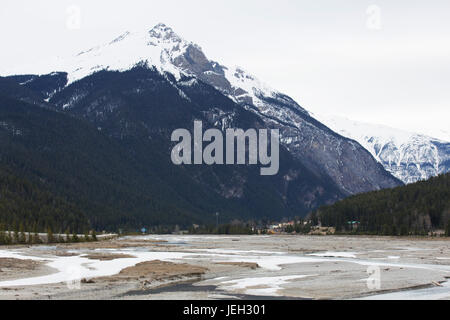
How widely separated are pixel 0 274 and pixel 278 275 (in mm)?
27617

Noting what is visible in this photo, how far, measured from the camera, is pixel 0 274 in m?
71.5

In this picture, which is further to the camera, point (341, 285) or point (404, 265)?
point (404, 265)

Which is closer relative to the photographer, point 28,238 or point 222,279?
point 222,279

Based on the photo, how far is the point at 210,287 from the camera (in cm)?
6166

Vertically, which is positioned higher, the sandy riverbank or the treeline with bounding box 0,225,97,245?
the treeline with bounding box 0,225,97,245

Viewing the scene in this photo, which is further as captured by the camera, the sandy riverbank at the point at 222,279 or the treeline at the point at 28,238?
the treeline at the point at 28,238

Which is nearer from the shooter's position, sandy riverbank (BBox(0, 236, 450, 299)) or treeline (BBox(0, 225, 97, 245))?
sandy riverbank (BBox(0, 236, 450, 299))

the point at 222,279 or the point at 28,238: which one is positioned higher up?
the point at 28,238

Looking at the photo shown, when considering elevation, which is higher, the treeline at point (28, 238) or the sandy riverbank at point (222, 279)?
the treeline at point (28, 238)
